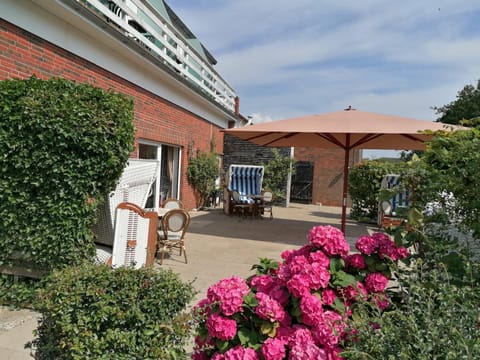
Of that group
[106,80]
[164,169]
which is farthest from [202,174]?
[106,80]

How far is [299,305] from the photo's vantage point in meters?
1.76

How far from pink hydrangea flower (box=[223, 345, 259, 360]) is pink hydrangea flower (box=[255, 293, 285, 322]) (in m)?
0.17

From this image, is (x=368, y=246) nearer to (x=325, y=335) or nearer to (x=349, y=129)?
(x=325, y=335)

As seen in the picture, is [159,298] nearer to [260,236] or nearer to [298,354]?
[298,354]

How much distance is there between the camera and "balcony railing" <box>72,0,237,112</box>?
18.9ft

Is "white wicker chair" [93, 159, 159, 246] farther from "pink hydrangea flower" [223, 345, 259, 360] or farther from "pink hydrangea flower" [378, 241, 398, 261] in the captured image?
"pink hydrangea flower" [378, 241, 398, 261]

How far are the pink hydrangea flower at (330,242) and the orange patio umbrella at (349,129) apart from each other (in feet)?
11.1

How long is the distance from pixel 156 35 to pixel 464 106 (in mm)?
21672

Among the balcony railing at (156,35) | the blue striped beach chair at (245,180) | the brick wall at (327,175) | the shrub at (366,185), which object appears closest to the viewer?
the balcony railing at (156,35)

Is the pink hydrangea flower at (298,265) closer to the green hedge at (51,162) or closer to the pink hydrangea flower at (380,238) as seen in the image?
the pink hydrangea flower at (380,238)

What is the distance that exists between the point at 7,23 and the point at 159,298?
157 inches

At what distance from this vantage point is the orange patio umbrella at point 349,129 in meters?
5.32

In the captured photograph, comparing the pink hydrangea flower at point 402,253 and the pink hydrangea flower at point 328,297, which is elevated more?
the pink hydrangea flower at point 402,253

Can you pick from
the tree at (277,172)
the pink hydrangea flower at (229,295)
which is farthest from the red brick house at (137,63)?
the pink hydrangea flower at (229,295)
